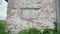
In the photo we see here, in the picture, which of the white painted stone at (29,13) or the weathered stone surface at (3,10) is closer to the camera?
the white painted stone at (29,13)

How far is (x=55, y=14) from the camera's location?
13.3ft

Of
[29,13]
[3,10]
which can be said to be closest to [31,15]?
[29,13]

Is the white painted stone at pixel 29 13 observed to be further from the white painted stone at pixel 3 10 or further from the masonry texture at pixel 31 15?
the white painted stone at pixel 3 10

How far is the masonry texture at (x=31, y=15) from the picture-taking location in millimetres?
4035

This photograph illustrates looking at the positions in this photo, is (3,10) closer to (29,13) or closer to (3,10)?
(3,10)

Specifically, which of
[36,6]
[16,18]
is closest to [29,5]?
[36,6]

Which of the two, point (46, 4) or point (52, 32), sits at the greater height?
point (46, 4)

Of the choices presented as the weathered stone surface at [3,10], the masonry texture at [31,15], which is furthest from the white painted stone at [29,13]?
the weathered stone surface at [3,10]

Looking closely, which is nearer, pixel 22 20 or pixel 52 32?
pixel 52 32

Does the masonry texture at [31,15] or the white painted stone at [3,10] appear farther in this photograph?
the white painted stone at [3,10]

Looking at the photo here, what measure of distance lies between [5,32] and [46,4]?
1117 millimetres

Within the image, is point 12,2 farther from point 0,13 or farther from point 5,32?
point 5,32

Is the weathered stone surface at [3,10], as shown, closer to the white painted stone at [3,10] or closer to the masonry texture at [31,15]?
the white painted stone at [3,10]

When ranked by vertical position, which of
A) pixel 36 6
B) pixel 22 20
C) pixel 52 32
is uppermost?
pixel 36 6
